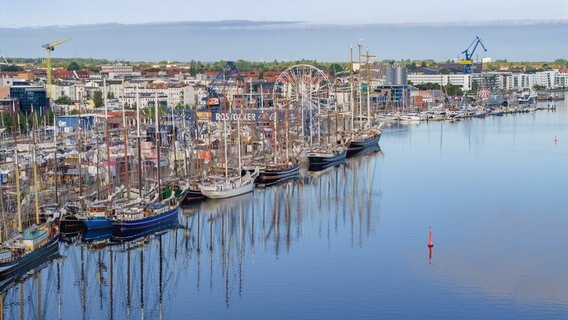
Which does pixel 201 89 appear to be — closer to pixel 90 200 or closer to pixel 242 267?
pixel 90 200

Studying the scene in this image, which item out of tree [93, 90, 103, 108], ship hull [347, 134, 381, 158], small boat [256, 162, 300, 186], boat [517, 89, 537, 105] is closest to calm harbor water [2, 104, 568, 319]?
small boat [256, 162, 300, 186]

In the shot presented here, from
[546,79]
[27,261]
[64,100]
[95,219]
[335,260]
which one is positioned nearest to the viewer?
[27,261]

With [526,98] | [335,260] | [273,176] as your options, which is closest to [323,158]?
[273,176]

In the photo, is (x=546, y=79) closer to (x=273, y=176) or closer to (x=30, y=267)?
(x=273, y=176)

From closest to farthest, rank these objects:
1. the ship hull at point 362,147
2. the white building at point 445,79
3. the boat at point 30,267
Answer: the boat at point 30,267 → the ship hull at point 362,147 → the white building at point 445,79

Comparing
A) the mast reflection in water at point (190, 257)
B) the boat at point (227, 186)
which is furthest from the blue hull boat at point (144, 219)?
the boat at point (227, 186)

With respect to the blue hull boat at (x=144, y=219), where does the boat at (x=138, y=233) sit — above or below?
below

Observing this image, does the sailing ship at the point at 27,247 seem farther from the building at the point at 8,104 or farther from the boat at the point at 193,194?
the building at the point at 8,104
